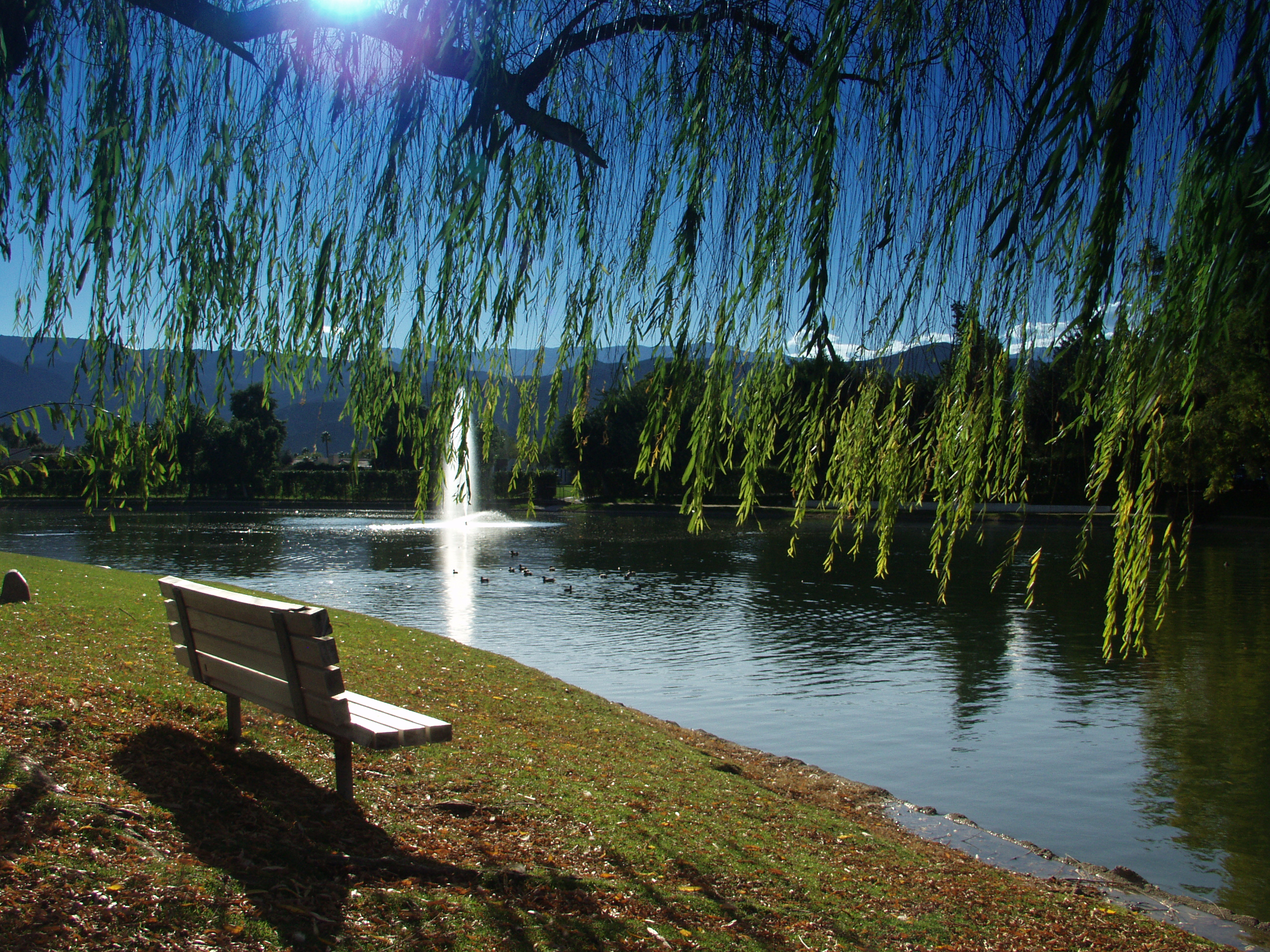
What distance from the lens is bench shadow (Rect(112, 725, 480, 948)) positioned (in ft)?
9.05

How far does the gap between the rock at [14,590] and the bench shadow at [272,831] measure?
16.3 ft

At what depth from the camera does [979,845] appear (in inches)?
215

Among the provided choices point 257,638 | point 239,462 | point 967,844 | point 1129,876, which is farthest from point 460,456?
point 239,462

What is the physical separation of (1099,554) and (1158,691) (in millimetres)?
17393

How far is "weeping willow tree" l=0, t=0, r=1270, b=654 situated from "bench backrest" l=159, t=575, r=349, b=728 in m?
0.88

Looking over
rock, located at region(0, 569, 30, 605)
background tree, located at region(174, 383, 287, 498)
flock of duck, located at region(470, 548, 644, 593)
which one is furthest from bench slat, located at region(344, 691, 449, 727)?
background tree, located at region(174, 383, 287, 498)

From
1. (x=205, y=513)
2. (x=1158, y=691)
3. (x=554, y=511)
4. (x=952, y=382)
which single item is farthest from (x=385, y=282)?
(x=205, y=513)

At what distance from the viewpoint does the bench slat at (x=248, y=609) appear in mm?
3514

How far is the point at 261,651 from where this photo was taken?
386 cm

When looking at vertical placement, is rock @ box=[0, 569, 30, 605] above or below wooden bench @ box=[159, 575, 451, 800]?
below

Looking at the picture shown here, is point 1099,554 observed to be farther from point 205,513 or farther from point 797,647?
point 205,513

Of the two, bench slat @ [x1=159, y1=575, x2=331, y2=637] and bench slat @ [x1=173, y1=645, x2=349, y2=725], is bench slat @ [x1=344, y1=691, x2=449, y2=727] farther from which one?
bench slat @ [x1=159, y1=575, x2=331, y2=637]

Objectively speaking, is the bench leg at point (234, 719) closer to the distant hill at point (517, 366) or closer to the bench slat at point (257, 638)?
the bench slat at point (257, 638)

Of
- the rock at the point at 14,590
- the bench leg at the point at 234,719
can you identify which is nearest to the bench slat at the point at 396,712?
the bench leg at the point at 234,719
